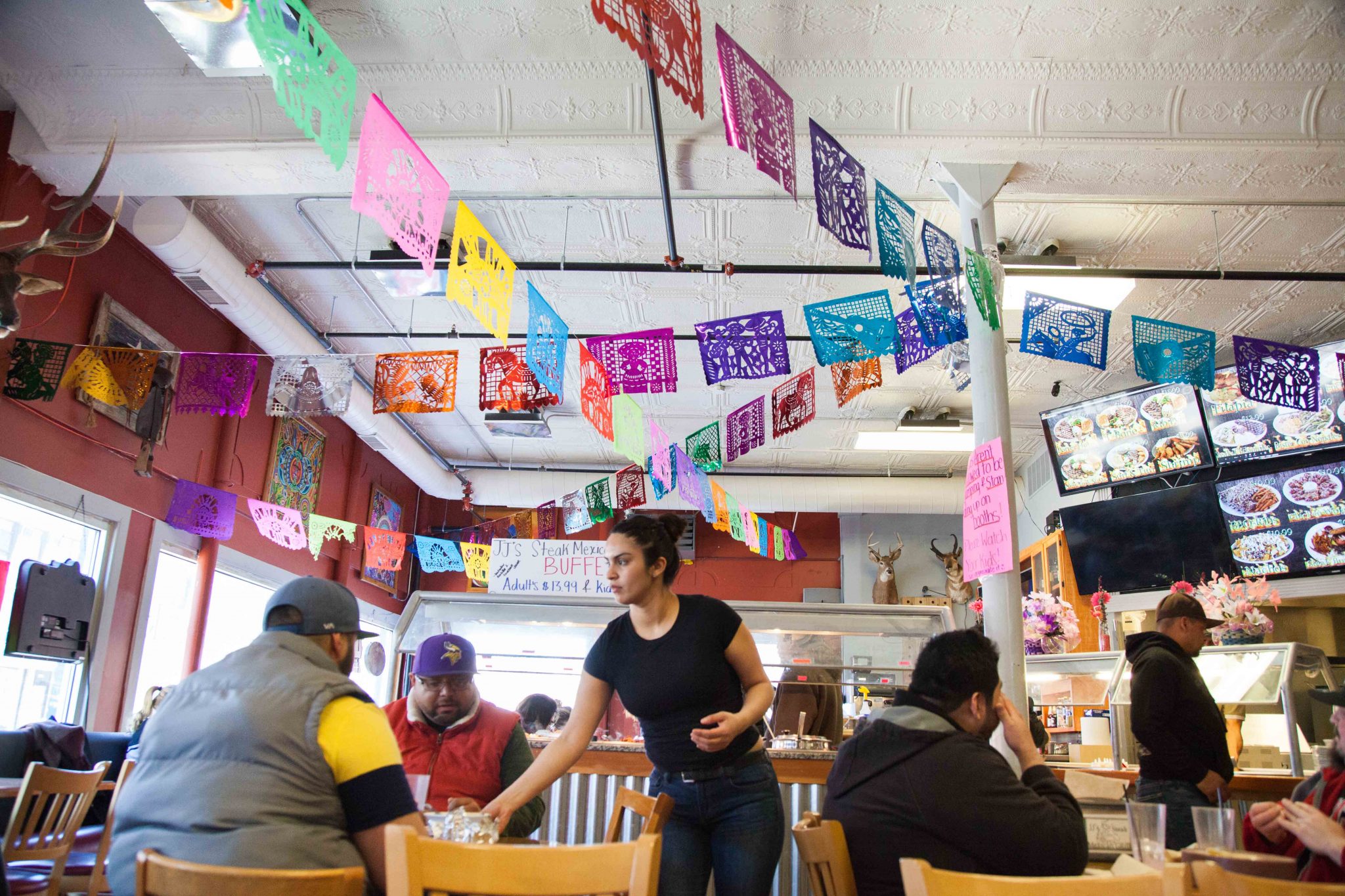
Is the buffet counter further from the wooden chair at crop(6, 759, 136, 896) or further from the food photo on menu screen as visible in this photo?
the food photo on menu screen

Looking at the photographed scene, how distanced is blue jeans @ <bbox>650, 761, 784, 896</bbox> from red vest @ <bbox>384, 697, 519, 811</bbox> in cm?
69

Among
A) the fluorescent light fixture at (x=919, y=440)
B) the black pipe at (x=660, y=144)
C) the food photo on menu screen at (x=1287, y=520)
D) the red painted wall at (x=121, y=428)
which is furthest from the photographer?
the fluorescent light fixture at (x=919, y=440)

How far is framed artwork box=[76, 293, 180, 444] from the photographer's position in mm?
6754

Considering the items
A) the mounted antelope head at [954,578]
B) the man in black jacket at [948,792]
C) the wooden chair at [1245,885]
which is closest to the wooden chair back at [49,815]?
the man in black jacket at [948,792]

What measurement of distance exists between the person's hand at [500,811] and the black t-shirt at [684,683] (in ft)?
1.55

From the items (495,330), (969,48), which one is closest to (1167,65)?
(969,48)

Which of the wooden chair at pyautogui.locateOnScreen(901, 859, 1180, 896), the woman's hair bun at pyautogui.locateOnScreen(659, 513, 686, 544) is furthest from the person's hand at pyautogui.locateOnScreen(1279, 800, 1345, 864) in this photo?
the woman's hair bun at pyautogui.locateOnScreen(659, 513, 686, 544)

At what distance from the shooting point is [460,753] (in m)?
3.07

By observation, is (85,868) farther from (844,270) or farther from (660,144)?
(844,270)

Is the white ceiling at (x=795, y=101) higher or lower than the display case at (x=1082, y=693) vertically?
higher

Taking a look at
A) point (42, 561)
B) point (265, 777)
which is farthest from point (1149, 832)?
point (42, 561)

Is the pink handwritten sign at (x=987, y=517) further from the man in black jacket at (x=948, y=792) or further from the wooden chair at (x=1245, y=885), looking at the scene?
the wooden chair at (x=1245, y=885)

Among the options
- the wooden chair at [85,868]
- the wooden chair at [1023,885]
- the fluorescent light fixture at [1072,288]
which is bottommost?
the wooden chair at [85,868]

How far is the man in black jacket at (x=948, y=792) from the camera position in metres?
1.99
